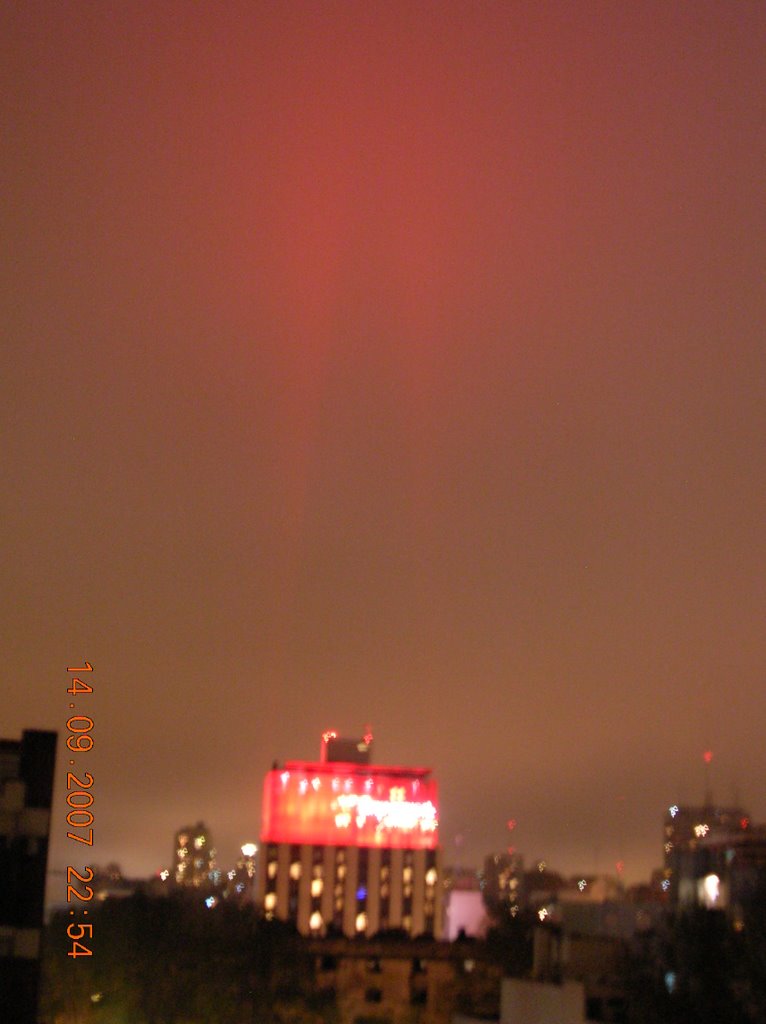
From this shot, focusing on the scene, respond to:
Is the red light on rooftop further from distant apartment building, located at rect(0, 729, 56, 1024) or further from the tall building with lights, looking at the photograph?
distant apartment building, located at rect(0, 729, 56, 1024)

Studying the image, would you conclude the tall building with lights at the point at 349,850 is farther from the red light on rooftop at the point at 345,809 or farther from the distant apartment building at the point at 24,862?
the distant apartment building at the point at 24,862

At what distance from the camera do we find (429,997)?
251 feet

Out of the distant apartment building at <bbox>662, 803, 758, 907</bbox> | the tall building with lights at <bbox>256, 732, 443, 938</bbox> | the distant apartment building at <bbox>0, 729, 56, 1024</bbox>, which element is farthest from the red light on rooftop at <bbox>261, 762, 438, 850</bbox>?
the distant apartment building at <bbox>0, 729, 56, 1024</bbox>

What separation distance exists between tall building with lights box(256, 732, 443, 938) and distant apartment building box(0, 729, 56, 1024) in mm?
113611

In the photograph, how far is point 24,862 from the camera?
41.0 feet

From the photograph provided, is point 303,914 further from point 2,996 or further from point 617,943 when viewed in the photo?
point 2,996

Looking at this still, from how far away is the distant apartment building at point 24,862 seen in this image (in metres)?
12.3

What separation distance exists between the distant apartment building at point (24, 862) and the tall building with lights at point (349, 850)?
4473 inches

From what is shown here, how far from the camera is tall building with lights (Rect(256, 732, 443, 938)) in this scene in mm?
122875

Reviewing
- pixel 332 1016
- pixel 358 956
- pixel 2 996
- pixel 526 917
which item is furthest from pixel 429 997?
pixel 2 996

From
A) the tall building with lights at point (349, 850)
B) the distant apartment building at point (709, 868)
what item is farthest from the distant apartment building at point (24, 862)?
the tall building with lights at point (349, 850)

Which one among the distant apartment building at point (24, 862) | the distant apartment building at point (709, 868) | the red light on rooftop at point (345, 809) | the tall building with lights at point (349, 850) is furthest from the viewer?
the red light on rooftop at point (345, 809)

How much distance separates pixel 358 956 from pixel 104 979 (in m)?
30.1

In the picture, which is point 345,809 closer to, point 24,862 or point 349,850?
point 349,850
